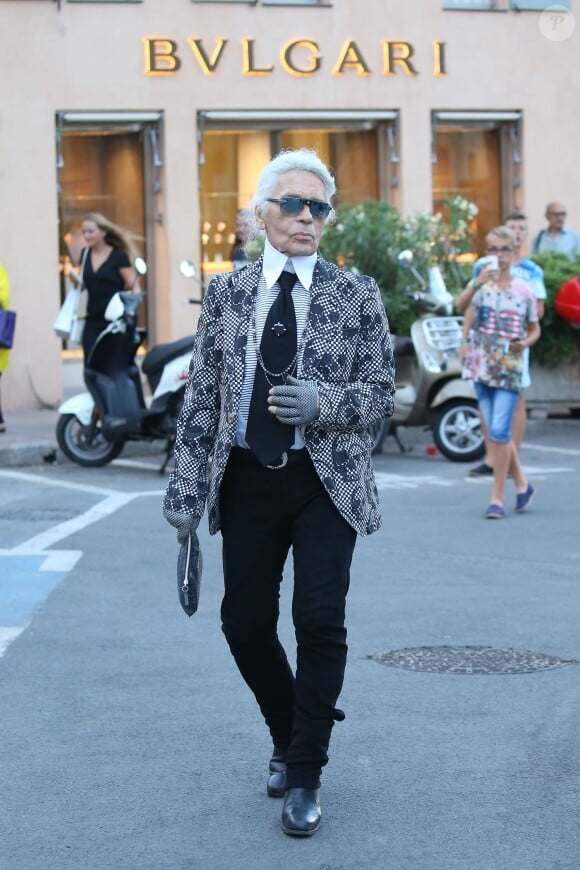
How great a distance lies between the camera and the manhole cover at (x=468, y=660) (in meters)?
6.79

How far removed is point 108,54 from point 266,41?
1.93 meters

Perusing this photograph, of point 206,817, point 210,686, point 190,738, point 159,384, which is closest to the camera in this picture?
point 206,817

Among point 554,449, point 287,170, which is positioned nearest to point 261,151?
point 554,449

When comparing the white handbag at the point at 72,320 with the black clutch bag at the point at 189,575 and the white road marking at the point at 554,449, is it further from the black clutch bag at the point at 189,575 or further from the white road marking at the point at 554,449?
the black clutch bag at the point at 189,575

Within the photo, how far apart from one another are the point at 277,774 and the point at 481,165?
1865cm

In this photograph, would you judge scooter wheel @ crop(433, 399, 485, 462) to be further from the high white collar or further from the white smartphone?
the high white collar

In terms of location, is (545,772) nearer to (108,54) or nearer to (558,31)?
(108,54)

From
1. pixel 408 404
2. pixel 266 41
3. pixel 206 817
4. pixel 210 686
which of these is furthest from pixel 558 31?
pixel 206 817

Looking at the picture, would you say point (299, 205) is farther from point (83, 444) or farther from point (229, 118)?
point (229, 118)

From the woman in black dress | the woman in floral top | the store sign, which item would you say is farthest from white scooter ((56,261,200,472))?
the store sign

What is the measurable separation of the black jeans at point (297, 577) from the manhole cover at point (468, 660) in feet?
6.45

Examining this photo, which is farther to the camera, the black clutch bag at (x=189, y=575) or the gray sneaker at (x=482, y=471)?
the gray sneaker at (x=482, y=471)

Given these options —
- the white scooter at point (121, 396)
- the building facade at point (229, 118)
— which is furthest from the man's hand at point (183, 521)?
the building facade at point (229, 118)

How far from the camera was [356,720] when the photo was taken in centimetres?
600
